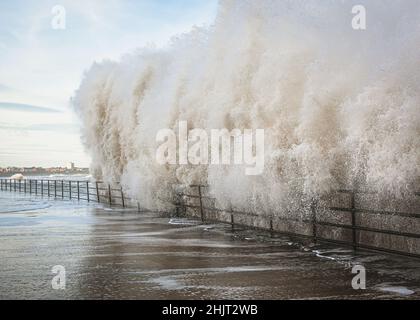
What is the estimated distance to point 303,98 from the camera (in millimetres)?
11547

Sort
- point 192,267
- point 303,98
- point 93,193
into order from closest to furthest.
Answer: point 192,267 < point 303,98 < point 93,193

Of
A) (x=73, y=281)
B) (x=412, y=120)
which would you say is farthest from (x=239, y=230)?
(x=73, y=281)

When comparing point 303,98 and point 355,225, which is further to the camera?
point 303,98

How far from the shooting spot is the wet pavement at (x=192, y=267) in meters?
6.19

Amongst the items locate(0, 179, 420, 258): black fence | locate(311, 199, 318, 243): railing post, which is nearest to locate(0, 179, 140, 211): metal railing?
locate(0, 179, 420, 258): black fence

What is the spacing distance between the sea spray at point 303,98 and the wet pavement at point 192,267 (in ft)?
4.74

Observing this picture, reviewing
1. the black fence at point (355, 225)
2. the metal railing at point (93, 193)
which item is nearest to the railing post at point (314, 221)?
the black fence at point (355, 225)

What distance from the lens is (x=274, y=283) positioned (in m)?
6.64

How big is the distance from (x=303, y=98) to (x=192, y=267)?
532cm

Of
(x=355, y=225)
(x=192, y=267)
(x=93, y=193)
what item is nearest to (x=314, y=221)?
(x=355, y=225)

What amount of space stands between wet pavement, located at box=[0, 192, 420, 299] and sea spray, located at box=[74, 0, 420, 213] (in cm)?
145

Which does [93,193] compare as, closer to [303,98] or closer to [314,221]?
[303,98]
